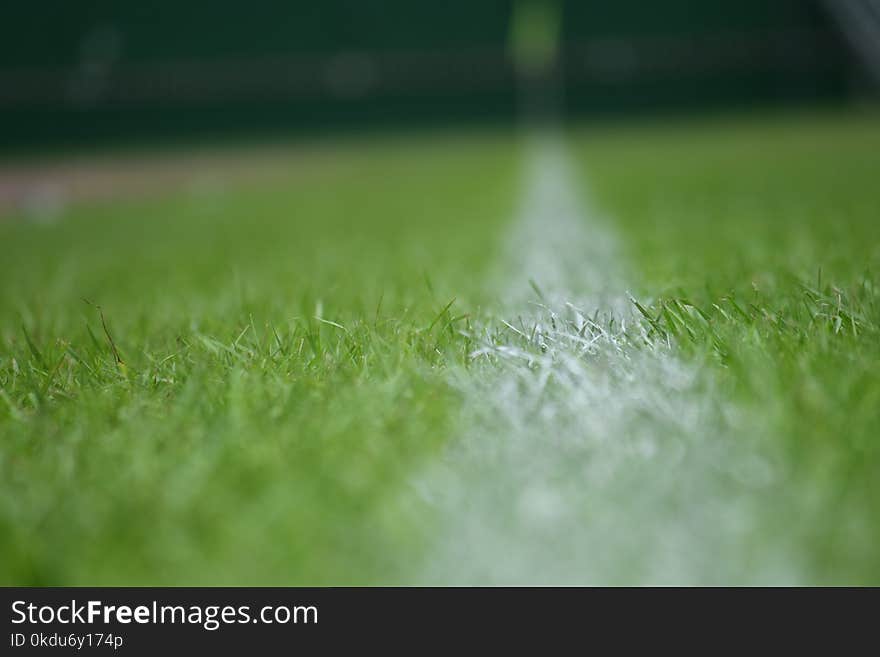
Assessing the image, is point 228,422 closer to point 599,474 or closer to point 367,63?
point 599,474

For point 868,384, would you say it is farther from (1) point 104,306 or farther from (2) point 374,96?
(2) point 374,96

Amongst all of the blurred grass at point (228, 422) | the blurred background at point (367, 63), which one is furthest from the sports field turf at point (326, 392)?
the blurred background at point (367, 63)

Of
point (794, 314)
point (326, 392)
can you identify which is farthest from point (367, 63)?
point (326, 392)

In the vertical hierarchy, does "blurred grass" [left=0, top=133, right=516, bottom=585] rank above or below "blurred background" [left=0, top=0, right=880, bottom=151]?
below

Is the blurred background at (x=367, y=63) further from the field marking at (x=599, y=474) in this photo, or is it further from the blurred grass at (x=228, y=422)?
the field marking at (x=599, y=474)

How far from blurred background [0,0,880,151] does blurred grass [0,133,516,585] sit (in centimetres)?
1055

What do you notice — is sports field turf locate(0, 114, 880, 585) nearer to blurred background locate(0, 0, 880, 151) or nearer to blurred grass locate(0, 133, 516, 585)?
blurred grass locate(0, 133, 516, 585)

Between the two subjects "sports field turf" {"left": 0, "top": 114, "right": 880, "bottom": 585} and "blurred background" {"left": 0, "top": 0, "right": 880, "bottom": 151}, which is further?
"blurred background" {"left": 0, "top": 0, "right": 880, "bottom": 151}

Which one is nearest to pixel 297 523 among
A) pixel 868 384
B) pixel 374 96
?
pixel 868 384

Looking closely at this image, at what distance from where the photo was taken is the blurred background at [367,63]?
1128 cm

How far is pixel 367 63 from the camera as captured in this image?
12.0 meters

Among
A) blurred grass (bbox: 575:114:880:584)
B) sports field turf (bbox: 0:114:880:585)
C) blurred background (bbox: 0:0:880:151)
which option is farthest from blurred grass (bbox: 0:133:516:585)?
blurred background (bbox: 0:0:880:151)

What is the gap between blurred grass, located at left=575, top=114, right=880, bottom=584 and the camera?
534 mm

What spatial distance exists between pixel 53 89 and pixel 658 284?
1208 centimetres
